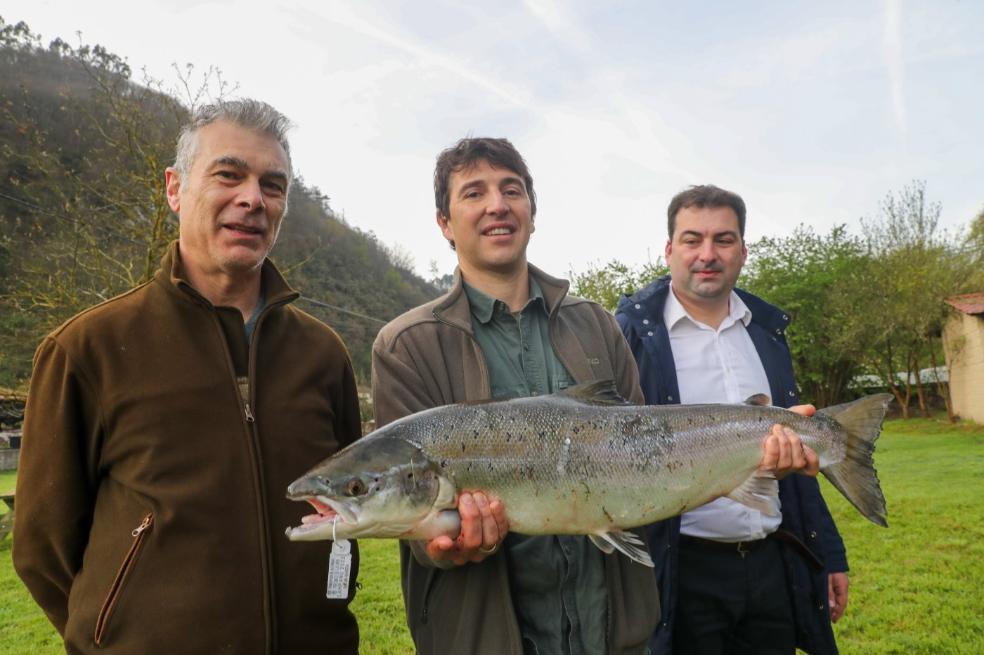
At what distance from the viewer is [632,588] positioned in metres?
3.09

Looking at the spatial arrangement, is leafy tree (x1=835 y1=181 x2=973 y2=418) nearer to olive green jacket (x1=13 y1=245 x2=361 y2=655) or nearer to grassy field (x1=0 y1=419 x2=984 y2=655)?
grassy field (x1=0 y1=419 x2=984 y2=655)

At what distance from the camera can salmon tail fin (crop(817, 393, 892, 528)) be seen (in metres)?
3.60

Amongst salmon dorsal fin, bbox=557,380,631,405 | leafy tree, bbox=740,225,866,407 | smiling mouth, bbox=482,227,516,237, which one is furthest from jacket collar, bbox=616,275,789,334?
leafy tree, bbox=740,225,866,407

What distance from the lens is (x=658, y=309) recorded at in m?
4.63

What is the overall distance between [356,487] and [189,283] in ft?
4.19

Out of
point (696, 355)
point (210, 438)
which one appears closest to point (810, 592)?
point (696, 355)

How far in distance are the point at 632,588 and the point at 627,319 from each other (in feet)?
6.53

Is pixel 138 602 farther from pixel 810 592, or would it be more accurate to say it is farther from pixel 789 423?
pixel 810 592

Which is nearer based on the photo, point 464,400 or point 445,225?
point 464,400

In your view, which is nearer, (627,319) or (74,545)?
(74,545)

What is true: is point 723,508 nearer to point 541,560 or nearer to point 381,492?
point 541,560

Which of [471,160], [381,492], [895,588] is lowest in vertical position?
[895,588]

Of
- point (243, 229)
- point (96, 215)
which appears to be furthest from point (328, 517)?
point (96, 215)

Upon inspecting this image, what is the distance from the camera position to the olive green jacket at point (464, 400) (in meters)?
2.83
